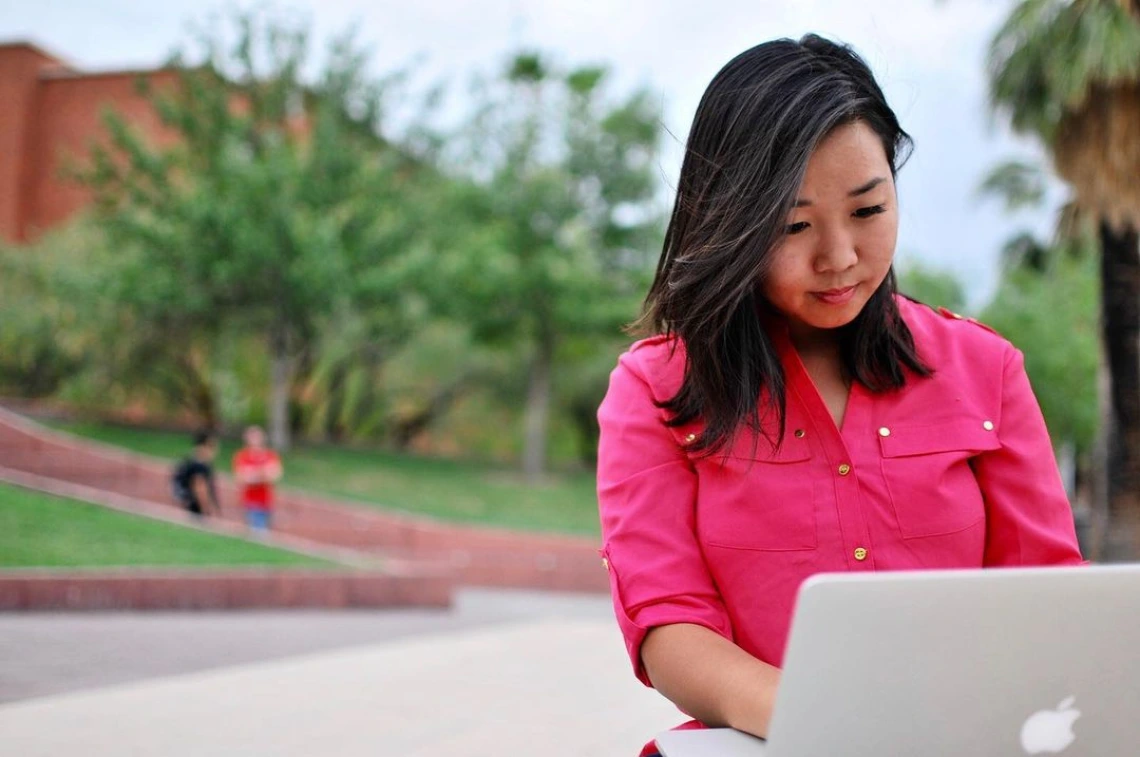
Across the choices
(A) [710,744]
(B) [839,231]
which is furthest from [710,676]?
(B) [839,231]

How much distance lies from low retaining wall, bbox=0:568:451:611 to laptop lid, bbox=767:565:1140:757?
9.40m

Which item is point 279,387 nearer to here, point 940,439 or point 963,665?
point 940,439

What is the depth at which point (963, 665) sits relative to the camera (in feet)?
4.06

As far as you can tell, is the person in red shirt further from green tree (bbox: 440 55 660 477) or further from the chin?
the chin

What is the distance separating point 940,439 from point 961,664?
24.4 inches

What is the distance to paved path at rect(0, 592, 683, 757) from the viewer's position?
5.17 metres

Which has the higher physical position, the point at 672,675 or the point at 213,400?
the point at 672,675

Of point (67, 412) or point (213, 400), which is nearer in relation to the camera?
point (67, 412)

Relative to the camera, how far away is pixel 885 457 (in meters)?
1.77

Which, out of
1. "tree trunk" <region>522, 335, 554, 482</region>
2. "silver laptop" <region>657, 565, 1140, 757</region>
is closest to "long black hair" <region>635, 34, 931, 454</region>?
"silver laptop" <region>657, 565, 1140, 757</region>

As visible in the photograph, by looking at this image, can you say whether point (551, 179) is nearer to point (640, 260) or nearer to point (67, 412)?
point (640, 260)

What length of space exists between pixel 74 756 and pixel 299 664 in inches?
127

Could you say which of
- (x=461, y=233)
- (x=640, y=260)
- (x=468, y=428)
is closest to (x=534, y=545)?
(x=461, y=233)

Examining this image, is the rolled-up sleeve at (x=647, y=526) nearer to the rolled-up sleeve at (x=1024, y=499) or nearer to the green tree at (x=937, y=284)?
the rolled-up sleeve at (x=1024, y=499)
